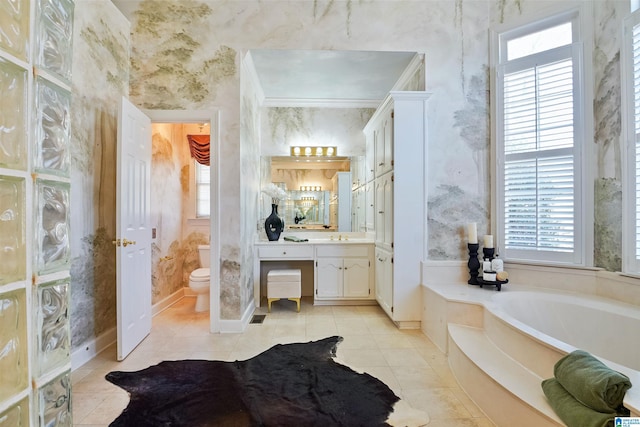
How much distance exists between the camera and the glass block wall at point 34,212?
0.60 m

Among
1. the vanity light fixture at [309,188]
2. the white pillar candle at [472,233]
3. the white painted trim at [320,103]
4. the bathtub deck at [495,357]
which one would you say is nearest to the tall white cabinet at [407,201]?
the bathtub deck at [495,357]

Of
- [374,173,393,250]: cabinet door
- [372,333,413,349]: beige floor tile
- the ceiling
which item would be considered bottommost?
[372,333,413,349]: beige floor tile

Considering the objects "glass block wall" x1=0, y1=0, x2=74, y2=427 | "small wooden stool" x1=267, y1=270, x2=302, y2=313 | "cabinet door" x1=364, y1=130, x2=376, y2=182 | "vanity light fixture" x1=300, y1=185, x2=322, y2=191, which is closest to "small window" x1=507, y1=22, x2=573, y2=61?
"cabinet door" x1=364, y1=130, x2=376, y2=182

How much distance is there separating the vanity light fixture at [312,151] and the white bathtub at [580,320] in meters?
2.76

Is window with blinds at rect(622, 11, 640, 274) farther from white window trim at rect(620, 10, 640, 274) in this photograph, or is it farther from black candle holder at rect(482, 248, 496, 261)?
black candle holder at rect(482, 248, 496, 261)

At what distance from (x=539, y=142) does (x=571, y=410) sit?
2.32m

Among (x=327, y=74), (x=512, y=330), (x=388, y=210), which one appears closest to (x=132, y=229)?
(x=388, y=210)

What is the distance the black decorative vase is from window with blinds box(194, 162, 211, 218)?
107cm

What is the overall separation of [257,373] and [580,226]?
9.76 feet

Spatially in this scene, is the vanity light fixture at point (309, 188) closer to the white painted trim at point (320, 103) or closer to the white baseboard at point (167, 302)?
the white painted trim at point (320, 103)

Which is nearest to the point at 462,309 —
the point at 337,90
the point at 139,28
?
the point at 337,90

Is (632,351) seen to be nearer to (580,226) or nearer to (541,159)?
(580,226)

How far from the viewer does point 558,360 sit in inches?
59.6

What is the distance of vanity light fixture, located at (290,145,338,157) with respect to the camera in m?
4.18
